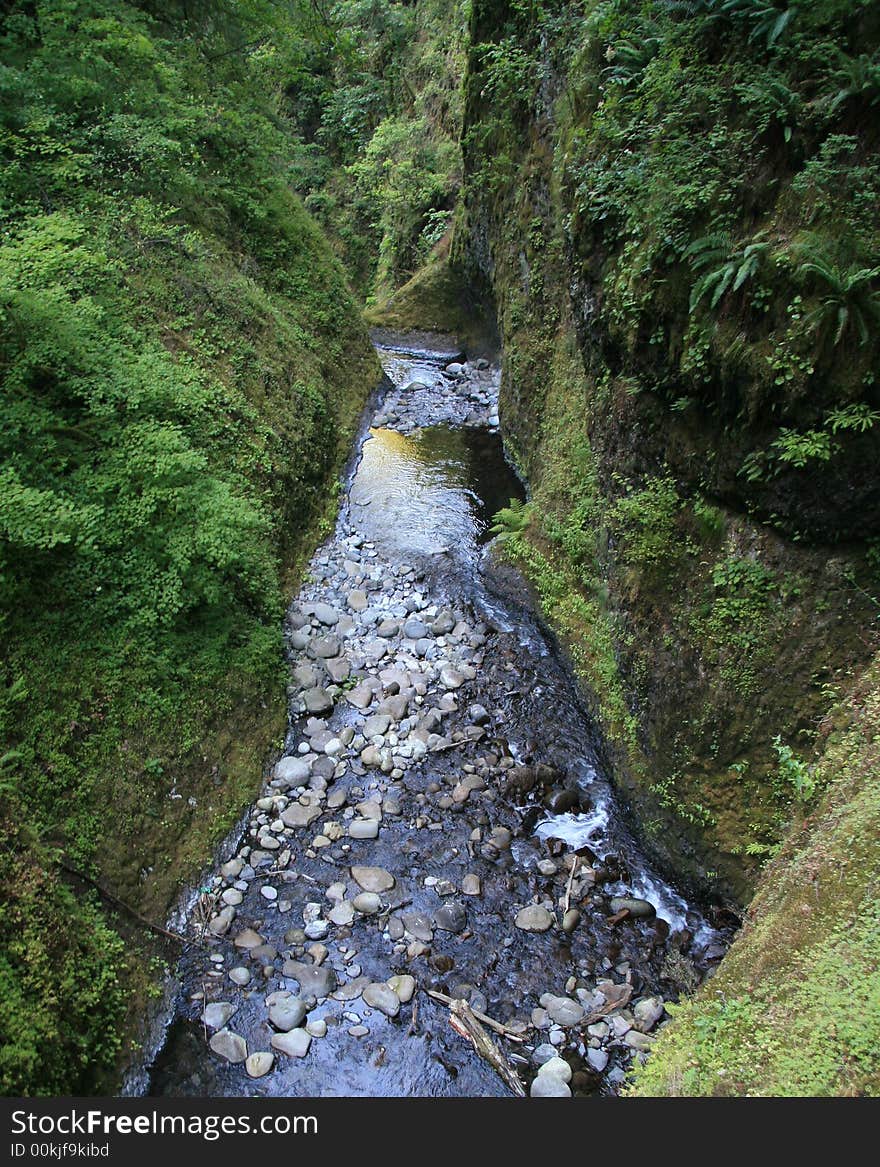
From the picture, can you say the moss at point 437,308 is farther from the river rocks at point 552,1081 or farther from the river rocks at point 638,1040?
the river rocks at point 552,1081

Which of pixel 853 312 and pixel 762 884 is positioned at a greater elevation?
pixel 853 312

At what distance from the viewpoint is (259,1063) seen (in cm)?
527

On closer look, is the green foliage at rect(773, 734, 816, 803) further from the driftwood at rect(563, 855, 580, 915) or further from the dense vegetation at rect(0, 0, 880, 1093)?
the driftwood at rect(563, 855, 580, 915)

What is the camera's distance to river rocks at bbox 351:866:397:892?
6.63m

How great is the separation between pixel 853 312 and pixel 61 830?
7.72 m

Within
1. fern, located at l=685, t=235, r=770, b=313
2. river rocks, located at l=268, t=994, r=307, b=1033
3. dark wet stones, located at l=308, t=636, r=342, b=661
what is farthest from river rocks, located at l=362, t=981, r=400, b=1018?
fern, located at l=685, t=235, r=770, b=313

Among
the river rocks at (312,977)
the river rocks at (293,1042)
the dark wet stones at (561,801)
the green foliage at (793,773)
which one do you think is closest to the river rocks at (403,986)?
the river rocks at (312,977)

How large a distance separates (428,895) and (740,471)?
5031 millimetres

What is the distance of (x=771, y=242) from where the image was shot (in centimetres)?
545

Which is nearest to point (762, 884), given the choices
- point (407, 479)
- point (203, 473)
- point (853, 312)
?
point (853, 312)

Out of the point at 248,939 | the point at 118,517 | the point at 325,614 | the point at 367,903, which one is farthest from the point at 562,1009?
the point at 118,517

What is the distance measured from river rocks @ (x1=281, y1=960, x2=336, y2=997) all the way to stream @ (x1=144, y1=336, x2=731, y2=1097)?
0.02 meters

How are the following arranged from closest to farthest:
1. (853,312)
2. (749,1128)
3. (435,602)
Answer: (749,1128), (853,312), (435,602)

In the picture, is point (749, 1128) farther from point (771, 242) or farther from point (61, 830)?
point (771, 242)
